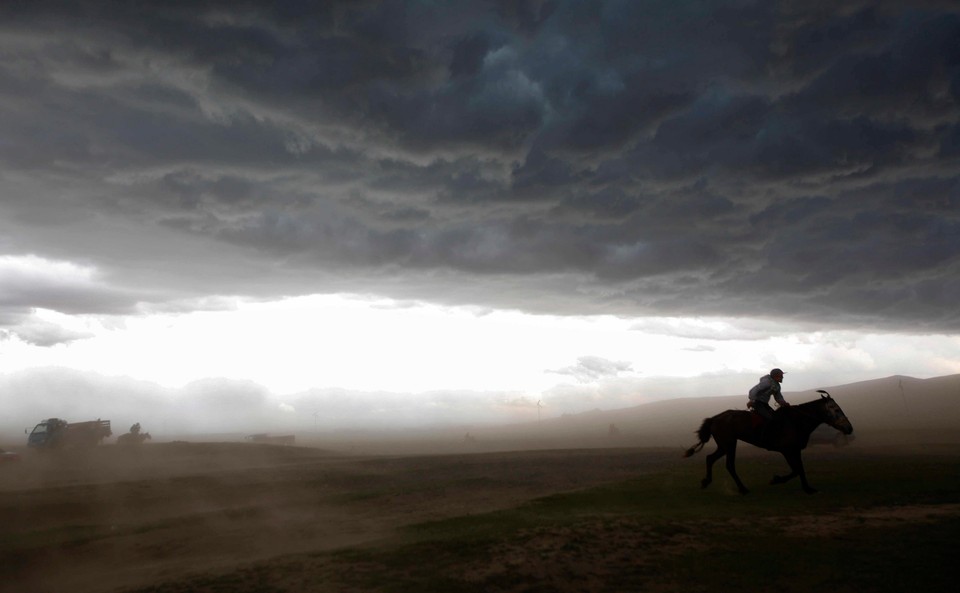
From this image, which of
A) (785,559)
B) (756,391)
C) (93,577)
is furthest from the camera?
(756,391)

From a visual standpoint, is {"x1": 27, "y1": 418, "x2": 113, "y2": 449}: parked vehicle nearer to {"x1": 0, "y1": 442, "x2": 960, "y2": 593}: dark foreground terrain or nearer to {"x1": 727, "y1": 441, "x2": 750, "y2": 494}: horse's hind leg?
{"x1": 0, "y1": 442, "x2": 960, "y2": 593}: dark foreground terrain

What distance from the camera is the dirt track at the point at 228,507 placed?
16.2 metres

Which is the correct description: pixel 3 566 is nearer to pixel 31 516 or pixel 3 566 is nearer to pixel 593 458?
pixel 31 516

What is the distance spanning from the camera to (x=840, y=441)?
1790 inches

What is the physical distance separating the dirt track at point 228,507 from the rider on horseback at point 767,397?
27.2ft

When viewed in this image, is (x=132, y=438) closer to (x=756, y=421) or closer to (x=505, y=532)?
(x=505, y=532)

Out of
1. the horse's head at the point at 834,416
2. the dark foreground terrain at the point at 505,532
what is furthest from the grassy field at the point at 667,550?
the horse's head at the point at 834,416

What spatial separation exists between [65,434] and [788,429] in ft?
217

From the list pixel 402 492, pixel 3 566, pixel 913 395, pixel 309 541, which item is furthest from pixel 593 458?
pixel 913 395

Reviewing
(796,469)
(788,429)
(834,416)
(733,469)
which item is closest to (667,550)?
(733,469)

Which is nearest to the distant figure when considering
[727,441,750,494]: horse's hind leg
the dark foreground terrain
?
the dark foreground terrain

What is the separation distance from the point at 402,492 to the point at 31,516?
565 inches

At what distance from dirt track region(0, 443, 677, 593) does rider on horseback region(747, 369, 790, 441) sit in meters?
8.28

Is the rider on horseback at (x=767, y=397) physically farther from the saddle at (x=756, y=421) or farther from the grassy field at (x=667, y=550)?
the grassy field at (x=667, y=550)
